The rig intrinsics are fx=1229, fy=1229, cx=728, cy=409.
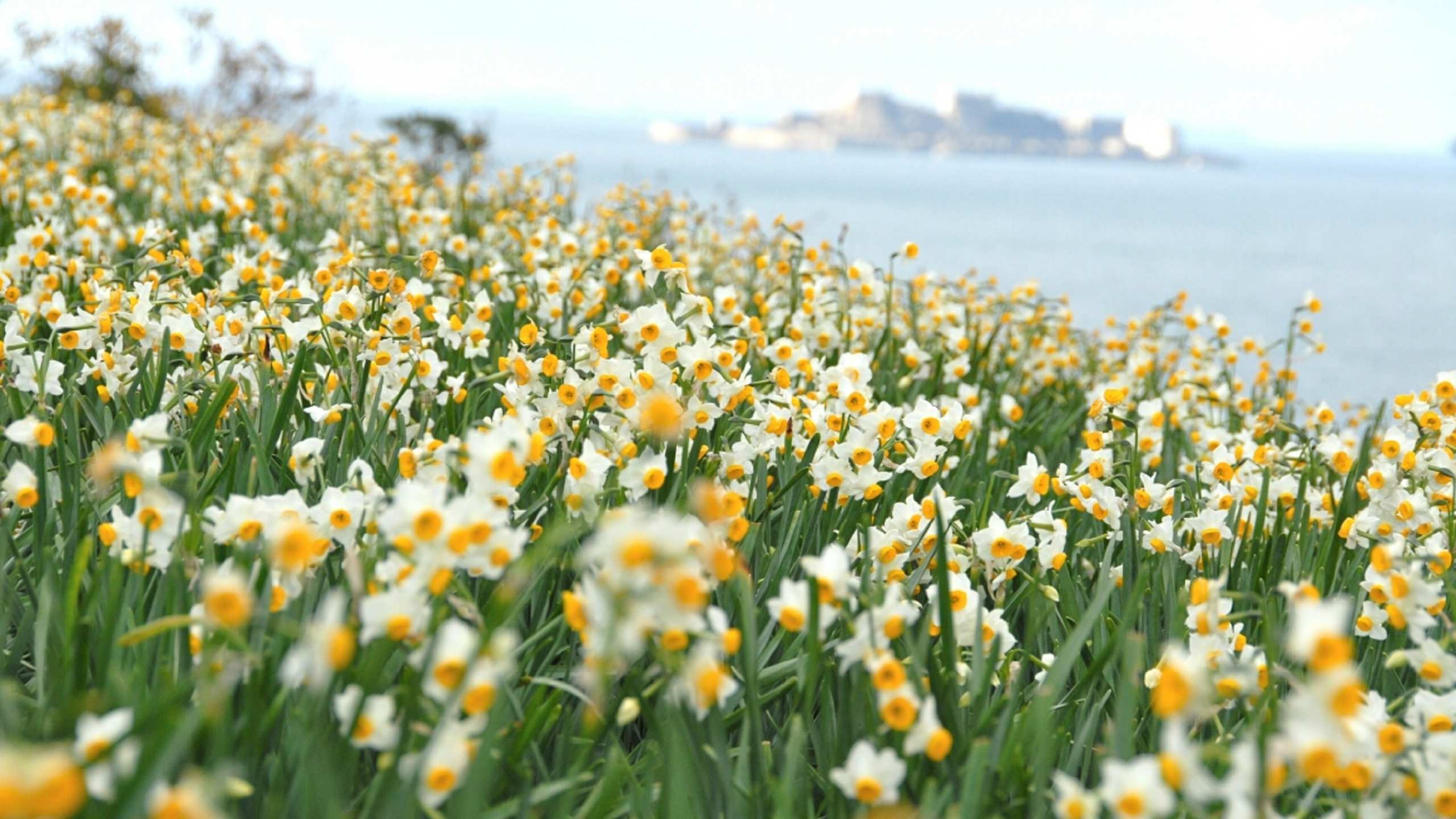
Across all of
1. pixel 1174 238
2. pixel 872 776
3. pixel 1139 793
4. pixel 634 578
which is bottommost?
pixel 1174 238

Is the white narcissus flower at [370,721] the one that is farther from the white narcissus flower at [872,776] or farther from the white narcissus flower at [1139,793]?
the white narcissus flower at [1139,793]

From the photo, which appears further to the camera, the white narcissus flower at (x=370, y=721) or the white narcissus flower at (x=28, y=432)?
the white narcissus flower at (x=28, y=432)

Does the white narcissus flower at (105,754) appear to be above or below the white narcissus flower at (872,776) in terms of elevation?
above

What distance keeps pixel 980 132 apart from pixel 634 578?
180 meters

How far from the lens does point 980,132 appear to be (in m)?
173

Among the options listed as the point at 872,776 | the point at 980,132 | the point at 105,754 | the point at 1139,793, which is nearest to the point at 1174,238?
the point at 872,776

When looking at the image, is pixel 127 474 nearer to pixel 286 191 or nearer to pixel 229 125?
pixel 286 191

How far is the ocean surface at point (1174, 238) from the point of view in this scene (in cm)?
2123

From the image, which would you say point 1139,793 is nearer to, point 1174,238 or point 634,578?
point 634,578

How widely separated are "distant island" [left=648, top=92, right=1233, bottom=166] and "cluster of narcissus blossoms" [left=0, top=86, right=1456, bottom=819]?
558 feet

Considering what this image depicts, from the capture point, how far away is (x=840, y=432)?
99.3 inches

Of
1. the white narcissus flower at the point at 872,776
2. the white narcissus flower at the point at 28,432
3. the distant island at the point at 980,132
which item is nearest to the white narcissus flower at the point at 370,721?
the white narcissus flower at the point at 872,776

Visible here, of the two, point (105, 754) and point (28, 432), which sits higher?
point (28, 432)

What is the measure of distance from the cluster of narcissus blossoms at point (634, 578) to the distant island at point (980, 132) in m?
170
